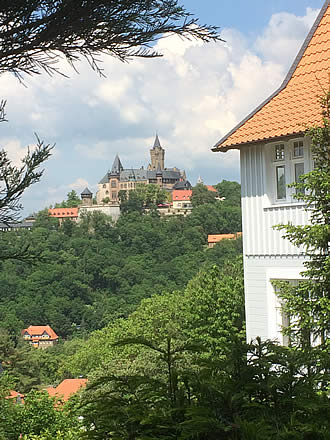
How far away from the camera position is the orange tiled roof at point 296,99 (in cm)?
1013

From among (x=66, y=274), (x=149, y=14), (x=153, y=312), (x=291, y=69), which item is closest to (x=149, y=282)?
(x=66, y=274)

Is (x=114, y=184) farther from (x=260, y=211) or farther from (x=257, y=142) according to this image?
(x=257, y=142)

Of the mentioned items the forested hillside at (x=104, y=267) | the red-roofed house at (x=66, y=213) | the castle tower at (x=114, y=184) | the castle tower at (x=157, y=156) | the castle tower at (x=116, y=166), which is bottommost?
the forested hillside at (x=104, y=267)

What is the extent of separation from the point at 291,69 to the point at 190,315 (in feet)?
43.4

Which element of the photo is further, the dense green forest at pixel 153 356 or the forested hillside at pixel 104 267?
the forested hillside at pixel 104 267

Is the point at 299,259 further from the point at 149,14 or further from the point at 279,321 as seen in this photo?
the point at 149,14

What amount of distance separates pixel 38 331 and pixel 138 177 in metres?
83.3

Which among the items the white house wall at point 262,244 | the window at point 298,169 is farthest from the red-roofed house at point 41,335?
the window at point 298,169

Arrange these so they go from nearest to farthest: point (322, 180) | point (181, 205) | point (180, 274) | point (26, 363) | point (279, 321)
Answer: point (322, 180) → point (279, 321) → point (26, 363) → point (180, 274) → point (181, 205)

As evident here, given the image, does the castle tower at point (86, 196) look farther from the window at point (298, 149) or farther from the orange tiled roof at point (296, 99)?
the window at point (298, 149)

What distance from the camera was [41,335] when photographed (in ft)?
284

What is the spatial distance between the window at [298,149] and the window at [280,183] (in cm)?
34

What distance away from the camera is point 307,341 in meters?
7.34

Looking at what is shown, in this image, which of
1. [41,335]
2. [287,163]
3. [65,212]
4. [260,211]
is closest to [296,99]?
[287,163]
